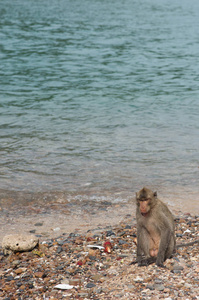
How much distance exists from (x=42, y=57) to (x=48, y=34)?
909 cm

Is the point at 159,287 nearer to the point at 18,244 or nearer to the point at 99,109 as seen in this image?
the point at 18,244

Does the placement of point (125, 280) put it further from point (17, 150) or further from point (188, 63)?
point (188, 63)

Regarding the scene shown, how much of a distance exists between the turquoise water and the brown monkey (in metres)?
3.71

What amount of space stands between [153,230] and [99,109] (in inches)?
447

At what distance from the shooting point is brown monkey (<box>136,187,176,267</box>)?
5.96 m

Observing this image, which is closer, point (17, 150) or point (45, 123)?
point (17, 150)

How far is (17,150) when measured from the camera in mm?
12703

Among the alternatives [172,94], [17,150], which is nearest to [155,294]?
[17,150]

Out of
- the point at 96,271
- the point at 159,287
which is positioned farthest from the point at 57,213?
A: the point at 159,287

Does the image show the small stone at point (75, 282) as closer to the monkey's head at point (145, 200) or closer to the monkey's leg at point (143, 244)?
the monkey's leg at point (143, 244)

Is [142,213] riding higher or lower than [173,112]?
higher

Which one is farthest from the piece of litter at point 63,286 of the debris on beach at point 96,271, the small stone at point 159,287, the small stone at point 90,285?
the small stone at point 159,287

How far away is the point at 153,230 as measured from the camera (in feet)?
20.1

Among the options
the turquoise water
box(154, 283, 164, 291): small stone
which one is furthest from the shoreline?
box(154, 283, 164, 291): small stone
